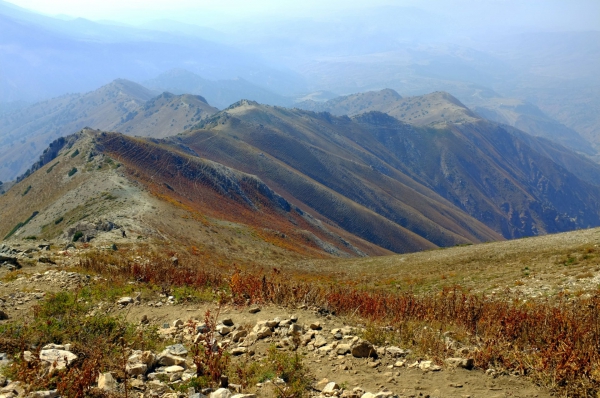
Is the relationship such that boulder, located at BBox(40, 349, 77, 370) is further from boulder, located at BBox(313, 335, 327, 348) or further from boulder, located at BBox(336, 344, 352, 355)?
boulder, located at BBox(336, 344, 352, 355)

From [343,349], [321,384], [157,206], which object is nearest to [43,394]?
[321,384]

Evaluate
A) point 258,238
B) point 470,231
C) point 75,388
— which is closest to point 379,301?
point 75,388

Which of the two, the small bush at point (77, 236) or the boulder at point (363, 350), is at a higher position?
the boulder at point (363, 350)

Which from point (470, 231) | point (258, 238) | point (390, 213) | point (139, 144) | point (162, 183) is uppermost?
point (139, 144)

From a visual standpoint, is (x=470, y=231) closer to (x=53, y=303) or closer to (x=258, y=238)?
(x=258, y=238)

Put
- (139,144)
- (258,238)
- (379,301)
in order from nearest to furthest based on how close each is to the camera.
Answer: (379,301), (258,238), (139,144)

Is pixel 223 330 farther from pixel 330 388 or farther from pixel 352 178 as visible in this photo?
pixel 352 178

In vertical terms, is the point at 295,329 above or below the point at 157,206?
above

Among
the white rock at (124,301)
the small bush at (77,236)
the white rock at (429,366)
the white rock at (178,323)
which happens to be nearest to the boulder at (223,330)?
the white rock at (178,323)

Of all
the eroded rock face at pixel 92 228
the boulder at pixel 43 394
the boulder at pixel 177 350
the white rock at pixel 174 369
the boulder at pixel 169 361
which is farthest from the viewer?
the eroded rock face at pixel 92 228

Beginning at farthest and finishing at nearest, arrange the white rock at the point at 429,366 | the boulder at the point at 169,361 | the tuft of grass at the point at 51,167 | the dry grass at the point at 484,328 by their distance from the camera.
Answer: the tuft of grass at the point at 51,167, the boulder at the point at 169,361, the white rock at the point at 429,366, the dry grass at the point at 484,328

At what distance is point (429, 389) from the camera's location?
5.43 meters

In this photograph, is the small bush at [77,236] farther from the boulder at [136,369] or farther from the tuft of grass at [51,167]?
the tuft of grass at [51,167]

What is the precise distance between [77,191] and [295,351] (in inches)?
1737
